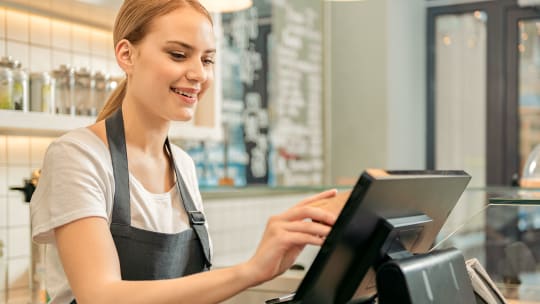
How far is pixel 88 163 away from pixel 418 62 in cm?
540

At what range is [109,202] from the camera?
4.91 ft

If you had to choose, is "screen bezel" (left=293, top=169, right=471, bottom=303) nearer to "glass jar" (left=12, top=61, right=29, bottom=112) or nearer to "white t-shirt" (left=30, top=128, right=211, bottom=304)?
"white t-shirt" (left=30, top=128, right=211, bottom=304)

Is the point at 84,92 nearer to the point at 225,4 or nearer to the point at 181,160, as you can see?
the point at 225,4

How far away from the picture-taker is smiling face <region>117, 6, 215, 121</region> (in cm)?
151

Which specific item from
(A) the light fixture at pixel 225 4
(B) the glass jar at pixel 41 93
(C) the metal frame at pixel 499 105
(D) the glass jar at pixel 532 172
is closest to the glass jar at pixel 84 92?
(B) the glass jar at pixel 41 93

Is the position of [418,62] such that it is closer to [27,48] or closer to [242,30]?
[242,30]

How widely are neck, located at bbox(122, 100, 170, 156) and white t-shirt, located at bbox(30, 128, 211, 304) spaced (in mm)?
95

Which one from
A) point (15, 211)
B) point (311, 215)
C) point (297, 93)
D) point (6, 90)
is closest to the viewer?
point (311, 215)

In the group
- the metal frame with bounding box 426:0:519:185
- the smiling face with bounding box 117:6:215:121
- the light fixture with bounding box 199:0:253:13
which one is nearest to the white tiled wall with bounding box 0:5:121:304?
the light fixture with bounding box 199:0:253:13

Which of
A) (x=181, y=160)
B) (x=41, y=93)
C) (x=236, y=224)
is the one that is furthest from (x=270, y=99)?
(x=181, y=160)

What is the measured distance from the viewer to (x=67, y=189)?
1.40m

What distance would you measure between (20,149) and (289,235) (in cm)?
212

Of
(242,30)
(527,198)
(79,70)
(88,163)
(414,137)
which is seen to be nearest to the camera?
(88,163)

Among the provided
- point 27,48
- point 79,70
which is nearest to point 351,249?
point 79,70
